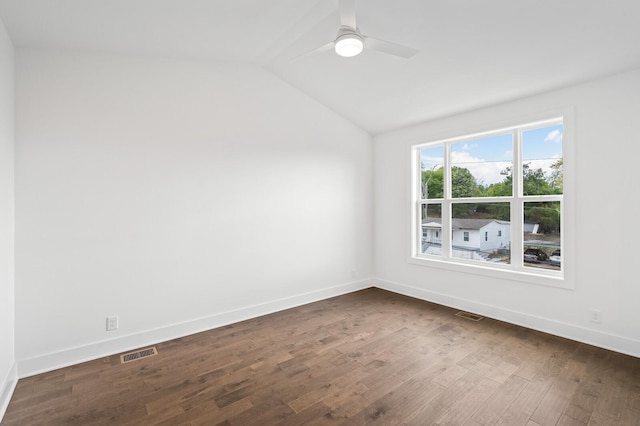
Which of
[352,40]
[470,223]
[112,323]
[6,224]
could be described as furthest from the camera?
[470,223]

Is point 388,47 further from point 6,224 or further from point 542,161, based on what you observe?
point 6,224

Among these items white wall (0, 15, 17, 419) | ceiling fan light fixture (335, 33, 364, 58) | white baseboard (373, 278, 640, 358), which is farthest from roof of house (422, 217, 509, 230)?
white wall (0, 15, 17, 419)

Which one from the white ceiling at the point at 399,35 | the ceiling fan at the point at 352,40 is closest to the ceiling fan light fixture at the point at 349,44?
the ceiling fan at the point at 352,40

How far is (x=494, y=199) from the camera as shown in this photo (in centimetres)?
381

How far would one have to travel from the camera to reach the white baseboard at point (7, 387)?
2.07 metres

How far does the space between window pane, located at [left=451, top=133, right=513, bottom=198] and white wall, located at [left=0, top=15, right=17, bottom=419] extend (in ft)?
15.0

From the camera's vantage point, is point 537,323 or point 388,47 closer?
point 388,47

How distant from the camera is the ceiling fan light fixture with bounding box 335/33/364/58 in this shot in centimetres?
208

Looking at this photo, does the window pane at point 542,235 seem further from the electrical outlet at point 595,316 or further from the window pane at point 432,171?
the window pane at point 432,171

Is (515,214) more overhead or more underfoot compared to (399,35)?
more underfoot

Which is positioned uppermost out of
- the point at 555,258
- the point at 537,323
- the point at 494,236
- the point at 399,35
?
the point at 399,35

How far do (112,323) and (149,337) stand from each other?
1.18ft

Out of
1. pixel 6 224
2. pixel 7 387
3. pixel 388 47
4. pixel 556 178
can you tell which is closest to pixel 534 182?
pixel 556 178

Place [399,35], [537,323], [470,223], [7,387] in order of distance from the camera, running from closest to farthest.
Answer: [7,387] < [399,35] < [537,323] < [470,223]
